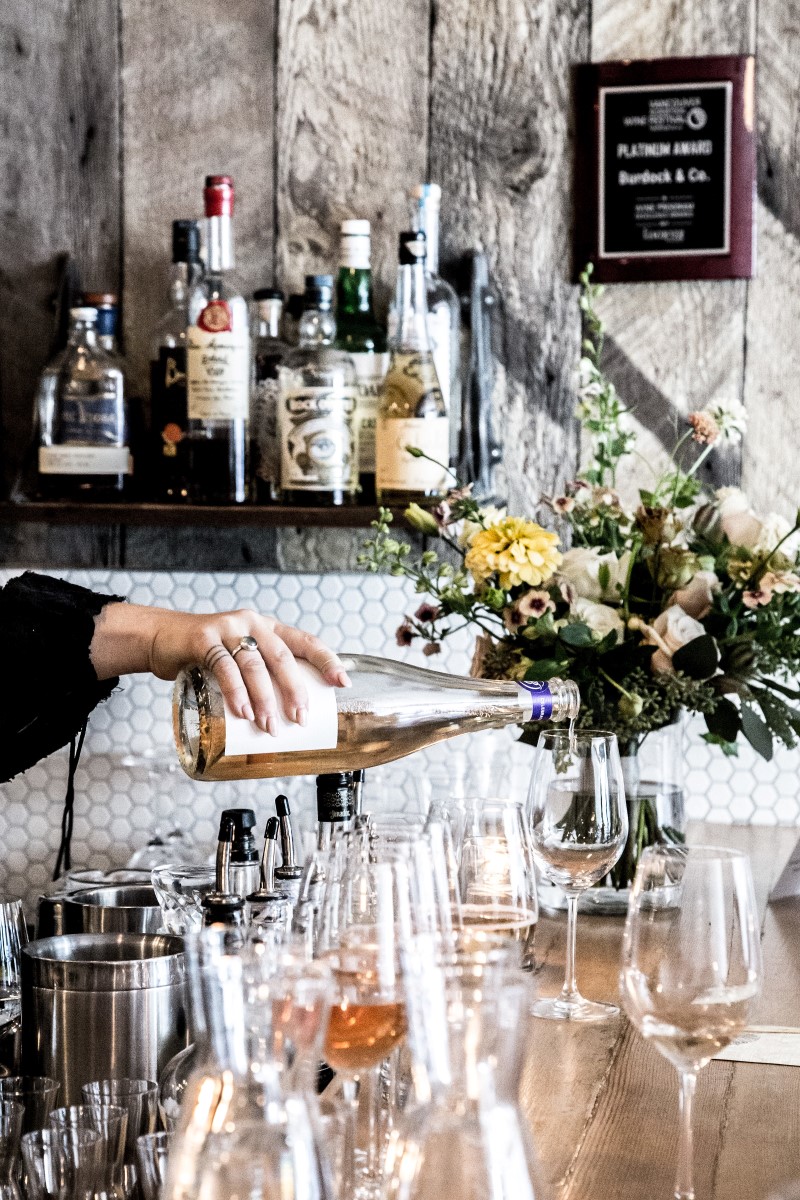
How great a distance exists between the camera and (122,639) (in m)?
1.24

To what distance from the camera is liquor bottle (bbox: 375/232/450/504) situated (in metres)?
1.82

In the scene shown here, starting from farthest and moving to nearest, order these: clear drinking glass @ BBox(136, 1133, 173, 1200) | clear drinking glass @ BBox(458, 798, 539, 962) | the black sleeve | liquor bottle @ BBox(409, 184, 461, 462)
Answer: liquor bottle @ BBox(409, 184, 461, 462)
the black sleeve
clear drinking glass @ BBox(458, 798, 539, 962)
clear drinking glass @ BBox(136, 1133, 173, 1200)

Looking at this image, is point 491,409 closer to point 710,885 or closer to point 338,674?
point 338,674

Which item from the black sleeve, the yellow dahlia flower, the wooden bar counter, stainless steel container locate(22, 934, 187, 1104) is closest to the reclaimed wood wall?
the yellow dahlia flower

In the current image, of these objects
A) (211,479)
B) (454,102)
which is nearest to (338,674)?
(211,479)

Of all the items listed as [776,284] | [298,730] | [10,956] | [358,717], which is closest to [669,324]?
[776,284]

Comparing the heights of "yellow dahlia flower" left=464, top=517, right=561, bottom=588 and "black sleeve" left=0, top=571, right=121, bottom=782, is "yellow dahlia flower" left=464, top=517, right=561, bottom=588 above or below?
above

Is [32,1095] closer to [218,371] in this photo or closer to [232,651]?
[232,651]

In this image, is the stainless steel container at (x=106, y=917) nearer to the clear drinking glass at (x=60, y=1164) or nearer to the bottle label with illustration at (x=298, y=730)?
the bottle label with illustration at (x=298, y=730)

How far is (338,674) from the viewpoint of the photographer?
1.08 metres

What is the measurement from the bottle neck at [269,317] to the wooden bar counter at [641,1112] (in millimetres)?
1061

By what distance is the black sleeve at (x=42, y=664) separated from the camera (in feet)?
4.11

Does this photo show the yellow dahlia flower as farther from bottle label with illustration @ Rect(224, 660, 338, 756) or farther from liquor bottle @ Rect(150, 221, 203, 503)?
liquor bottle @ Rect(150, 221, 203, 503)

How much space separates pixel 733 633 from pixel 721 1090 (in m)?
Answer: 0.53
